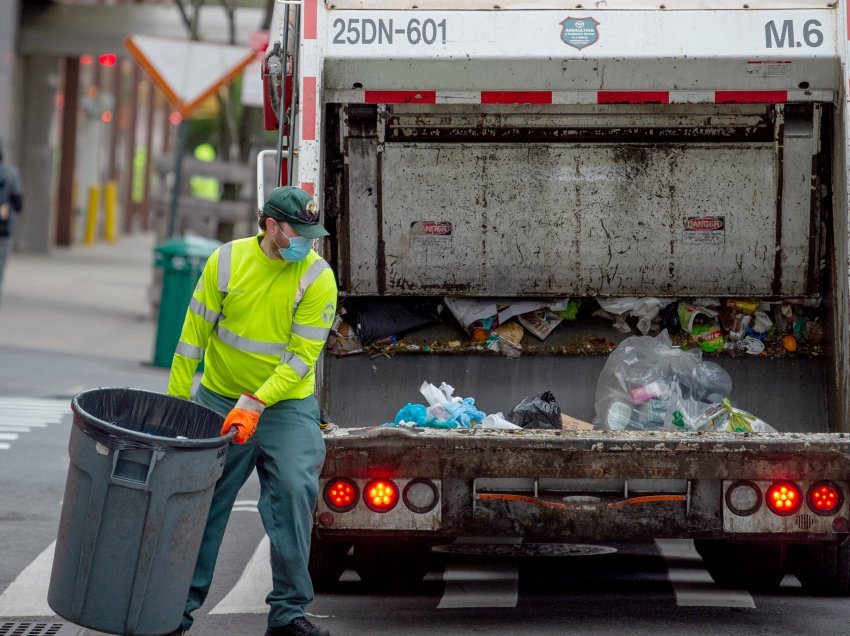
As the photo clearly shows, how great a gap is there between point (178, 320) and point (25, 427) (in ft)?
10.9

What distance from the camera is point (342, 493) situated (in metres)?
5.54

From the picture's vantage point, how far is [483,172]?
6891 millimetres

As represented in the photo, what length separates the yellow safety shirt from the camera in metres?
5.23

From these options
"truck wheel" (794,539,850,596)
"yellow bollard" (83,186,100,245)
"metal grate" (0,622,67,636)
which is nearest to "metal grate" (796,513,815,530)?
"truck wheel" (794,539,850,596)

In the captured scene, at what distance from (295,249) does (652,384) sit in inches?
76.9

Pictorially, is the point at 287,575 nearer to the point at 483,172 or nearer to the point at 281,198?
the point at 281,198

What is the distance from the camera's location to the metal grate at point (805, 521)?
5496 mm

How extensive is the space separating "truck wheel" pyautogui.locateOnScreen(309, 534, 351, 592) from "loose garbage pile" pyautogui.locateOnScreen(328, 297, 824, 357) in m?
0.96

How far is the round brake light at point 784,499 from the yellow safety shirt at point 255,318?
159 cm

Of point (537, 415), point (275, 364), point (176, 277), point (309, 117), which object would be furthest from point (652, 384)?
point (176, 277)

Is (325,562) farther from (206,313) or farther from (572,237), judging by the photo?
(572,237)

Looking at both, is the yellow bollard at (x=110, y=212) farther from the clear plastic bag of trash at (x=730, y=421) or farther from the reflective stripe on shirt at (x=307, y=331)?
the reflective stripe on shirt at (x=307, y=331)

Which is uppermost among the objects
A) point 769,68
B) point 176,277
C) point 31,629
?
point 769,68

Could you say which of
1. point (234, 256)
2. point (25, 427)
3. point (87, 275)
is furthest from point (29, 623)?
point (87, 275)
